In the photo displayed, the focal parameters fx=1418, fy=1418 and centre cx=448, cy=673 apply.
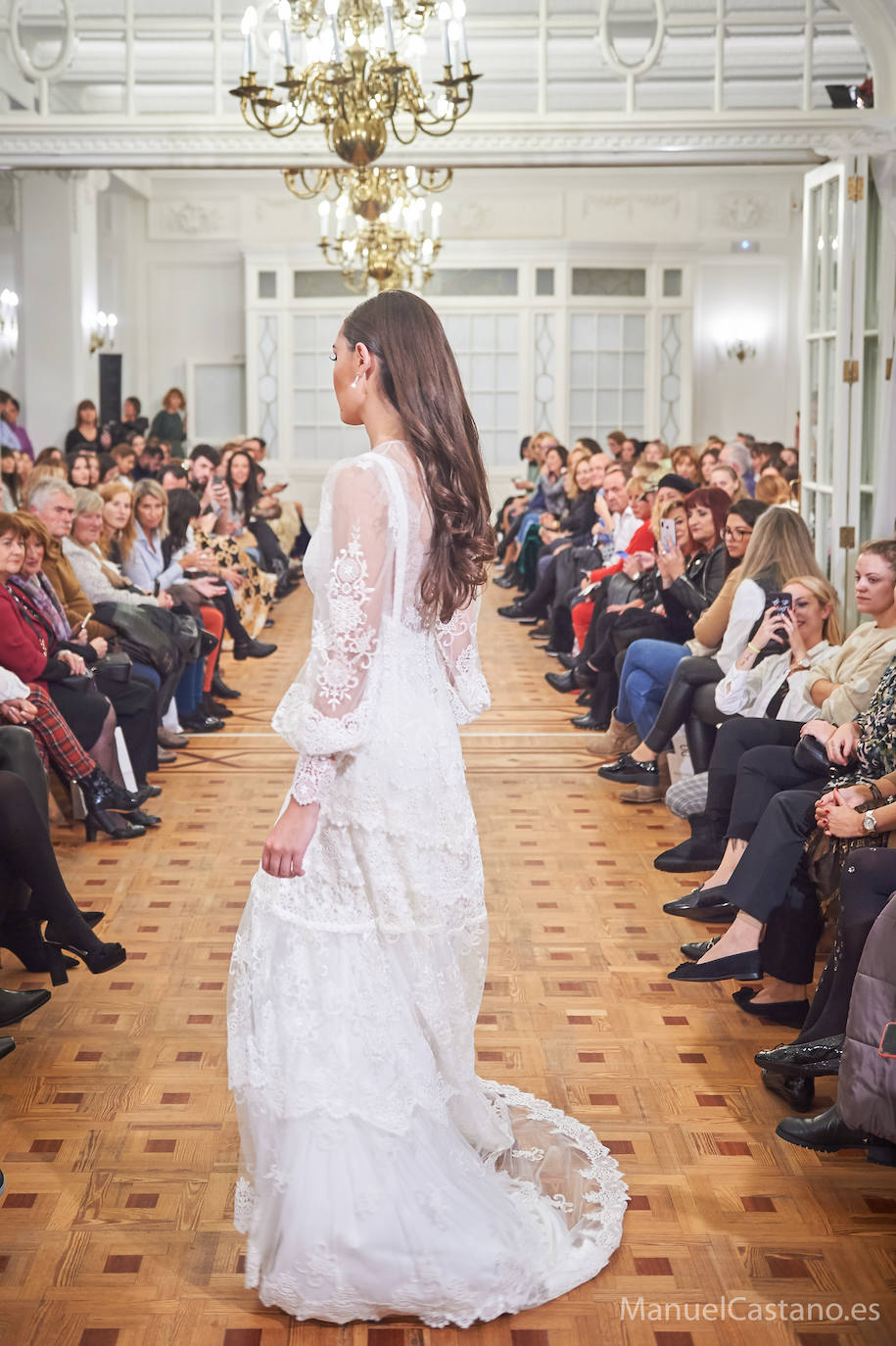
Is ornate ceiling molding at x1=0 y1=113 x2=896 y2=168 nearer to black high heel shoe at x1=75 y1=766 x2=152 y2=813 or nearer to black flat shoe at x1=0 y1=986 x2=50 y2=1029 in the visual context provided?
black high heel shoe at x1=75 y1=766 x2=152 y2=813

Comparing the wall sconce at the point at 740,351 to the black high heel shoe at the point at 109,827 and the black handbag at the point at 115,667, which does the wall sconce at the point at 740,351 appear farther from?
the black high heel shoe at the point at 109,827

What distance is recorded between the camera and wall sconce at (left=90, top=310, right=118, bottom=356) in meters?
13.3

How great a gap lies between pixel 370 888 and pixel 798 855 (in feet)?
5.09

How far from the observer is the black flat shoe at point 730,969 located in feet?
11.6

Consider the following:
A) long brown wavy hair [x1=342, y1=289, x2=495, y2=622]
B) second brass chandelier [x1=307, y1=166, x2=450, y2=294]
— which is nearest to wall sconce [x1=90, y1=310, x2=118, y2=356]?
second brass chandelier [x1=307, y1=166, x2=450, y2=294]

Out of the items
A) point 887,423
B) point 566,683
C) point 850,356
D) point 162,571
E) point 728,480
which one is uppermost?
point 850,356

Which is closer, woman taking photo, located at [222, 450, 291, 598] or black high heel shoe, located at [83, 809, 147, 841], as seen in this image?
black high heel shoe, located at [83, 809, 147, 841]

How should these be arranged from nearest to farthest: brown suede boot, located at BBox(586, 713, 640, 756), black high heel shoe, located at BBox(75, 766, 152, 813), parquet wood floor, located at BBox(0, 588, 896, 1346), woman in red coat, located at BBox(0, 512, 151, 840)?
parquet wood floor, located at BBox(0, 588, 896, 1346), woman in red coat, located at BBox(0, 512, 151, 840), black high heel shoe, located at BBox(75, 766, 152, 813), brown suede boot, located at BBox(586, 713, 640, 756)

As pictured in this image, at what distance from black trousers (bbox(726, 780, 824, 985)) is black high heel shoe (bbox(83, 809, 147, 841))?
238 cm

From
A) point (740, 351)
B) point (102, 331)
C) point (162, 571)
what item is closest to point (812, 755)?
point (162, 571)

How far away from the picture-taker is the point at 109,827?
5008 millimetres

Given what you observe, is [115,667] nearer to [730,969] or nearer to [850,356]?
[730,969]

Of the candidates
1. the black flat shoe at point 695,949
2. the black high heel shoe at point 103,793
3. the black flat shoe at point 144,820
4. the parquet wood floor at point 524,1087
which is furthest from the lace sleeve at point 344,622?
the black flat shoe at point 144,820

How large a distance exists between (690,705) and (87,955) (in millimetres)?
2547
